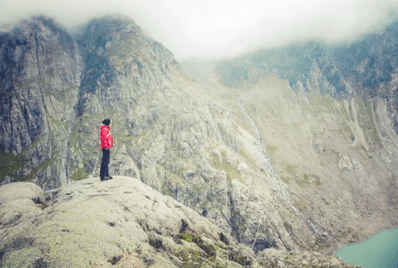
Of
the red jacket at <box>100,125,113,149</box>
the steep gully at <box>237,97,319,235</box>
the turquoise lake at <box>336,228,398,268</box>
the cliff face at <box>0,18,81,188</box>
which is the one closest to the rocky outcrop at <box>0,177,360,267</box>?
the red jacket at <box>100,125,113,149</box>

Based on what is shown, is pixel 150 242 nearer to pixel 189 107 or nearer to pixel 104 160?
pixel 104 160

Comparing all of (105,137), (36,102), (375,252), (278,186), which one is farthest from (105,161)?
(36,102)

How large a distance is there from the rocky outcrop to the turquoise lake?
353ft

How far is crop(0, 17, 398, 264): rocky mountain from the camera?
118 m

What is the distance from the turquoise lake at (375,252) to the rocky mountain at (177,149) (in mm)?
4994

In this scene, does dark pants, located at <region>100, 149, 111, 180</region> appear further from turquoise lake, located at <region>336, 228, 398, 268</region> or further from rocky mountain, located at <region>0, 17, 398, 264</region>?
turquoise lake, located at <region>336, 228, 398, 268</region>

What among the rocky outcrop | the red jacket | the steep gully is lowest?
the steep gully

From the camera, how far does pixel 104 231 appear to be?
18906mm

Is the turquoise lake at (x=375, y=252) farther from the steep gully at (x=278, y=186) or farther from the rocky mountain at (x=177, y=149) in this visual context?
the steep gully at (x=278, y=186)

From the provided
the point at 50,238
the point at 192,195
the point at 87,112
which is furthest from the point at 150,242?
the point at 87,112

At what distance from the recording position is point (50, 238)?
16250 millimetres

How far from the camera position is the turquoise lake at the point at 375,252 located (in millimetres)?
98688

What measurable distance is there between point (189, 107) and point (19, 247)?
145 metres

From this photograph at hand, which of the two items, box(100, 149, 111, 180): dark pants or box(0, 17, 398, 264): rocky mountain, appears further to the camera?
box(0, 17, 398, 264): rocky mountain
